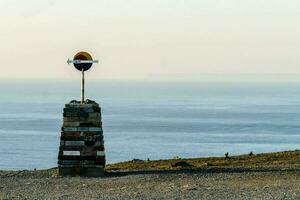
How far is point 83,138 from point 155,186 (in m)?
3.24

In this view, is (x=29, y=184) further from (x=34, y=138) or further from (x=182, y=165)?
(x=34, y=138)

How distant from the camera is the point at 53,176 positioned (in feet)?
82.5

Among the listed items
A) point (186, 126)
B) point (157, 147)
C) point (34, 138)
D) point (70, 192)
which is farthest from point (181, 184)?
point (186, 126)

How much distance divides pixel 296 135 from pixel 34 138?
3219cm

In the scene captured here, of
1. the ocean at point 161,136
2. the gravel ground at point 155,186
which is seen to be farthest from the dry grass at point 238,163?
the ocean at point 161,136

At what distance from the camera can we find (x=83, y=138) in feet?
81.8

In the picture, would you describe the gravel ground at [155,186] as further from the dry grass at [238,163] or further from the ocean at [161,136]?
the ocean at [161,136]

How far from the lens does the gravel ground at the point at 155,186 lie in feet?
68.1

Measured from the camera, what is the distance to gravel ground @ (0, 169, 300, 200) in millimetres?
20750

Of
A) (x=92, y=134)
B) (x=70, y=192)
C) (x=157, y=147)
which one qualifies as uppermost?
(x=157, y=147)

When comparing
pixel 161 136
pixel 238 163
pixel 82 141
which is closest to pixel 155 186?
pixel 82 141

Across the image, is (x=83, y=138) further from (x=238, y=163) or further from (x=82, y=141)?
(x=238, y=163)

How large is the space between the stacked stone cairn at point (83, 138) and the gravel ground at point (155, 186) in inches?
22.2

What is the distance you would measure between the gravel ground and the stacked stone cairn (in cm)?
56
